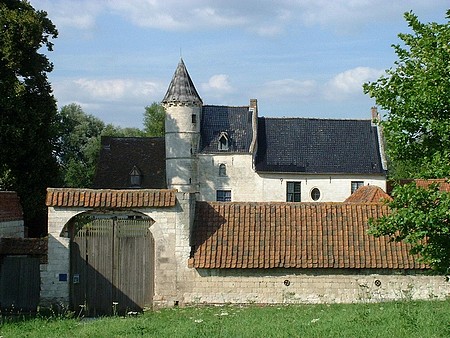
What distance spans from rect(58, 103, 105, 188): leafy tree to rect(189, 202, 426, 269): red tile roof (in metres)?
43.0

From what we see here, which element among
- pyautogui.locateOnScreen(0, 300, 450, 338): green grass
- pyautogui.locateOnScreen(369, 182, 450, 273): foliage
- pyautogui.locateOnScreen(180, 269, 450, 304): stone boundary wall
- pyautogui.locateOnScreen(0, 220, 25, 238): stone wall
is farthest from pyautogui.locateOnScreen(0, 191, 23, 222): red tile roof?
pyautogui.locateOnScreen(369, 182, 450, 273): foliage

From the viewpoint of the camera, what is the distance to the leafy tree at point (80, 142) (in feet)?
211

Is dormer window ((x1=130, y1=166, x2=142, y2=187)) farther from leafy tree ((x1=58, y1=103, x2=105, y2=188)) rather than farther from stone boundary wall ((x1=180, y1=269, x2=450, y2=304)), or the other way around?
stone boundary wall ((x1=180, y1=269, x2=450, y2=304))

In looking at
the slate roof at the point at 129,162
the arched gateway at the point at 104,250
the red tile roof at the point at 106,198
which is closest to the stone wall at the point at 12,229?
the arched gateway at the point at 104,250

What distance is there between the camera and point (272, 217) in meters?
21.8

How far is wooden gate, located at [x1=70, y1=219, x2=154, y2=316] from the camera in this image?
20.9 meters

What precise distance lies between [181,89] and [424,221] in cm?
3780

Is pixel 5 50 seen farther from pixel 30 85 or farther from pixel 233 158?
pixel 233 158

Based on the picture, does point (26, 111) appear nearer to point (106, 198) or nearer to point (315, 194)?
point (106, 198)

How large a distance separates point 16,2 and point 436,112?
2469 centimetres

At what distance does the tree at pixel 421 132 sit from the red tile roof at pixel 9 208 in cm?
1164

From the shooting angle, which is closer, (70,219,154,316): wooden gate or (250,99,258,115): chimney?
(70,219,154,316): wooden gate

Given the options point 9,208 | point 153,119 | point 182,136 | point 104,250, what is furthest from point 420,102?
point 153,119

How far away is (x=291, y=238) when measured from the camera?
69.7ft
